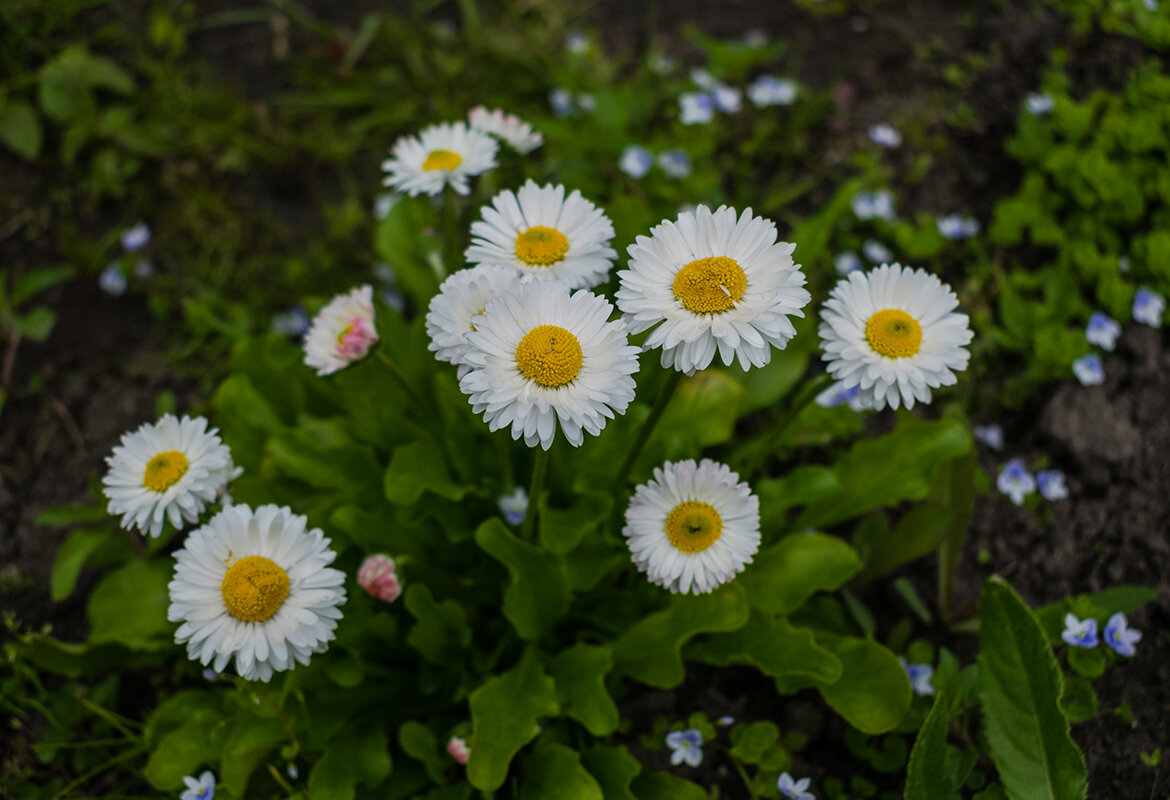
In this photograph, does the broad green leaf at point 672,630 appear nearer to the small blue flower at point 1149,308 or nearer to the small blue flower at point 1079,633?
the small blue flower at point 1079,633

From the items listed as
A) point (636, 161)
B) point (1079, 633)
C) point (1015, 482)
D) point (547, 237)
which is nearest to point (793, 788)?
point (1079, 633)

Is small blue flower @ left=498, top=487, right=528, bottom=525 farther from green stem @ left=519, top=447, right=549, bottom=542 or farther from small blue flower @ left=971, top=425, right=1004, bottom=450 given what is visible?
small blue flower @ left=971, top=425, right=1004, bottom=450

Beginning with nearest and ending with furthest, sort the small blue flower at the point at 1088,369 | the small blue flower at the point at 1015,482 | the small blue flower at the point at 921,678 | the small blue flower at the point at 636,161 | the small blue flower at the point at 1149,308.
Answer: the small blue flower at the point at 921,678
the small blue flower at the point at 1015,482
the small blue flower at the point at 1088,369
the small blue flower at the point at 1149,308
the small blue flower at the point at 636,161

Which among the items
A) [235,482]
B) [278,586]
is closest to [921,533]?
[278,586]

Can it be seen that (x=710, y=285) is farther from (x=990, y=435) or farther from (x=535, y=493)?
(x=990, y=435)

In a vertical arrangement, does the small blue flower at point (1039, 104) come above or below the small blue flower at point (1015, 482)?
above

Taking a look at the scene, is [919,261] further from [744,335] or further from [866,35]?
[744,335]

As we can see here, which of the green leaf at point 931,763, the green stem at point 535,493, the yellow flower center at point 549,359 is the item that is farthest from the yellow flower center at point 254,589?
the green leaf at point 931,763
